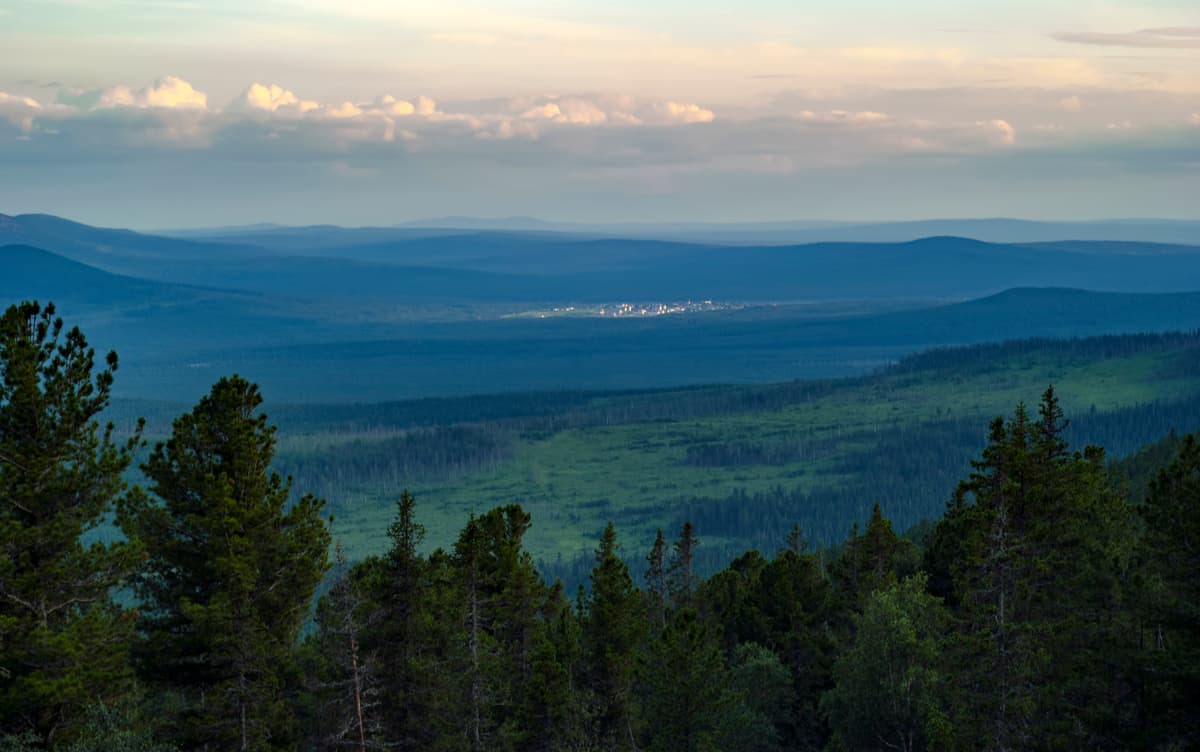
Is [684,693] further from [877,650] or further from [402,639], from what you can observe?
[402,639]

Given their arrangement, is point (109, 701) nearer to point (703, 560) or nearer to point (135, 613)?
point (135, 613)

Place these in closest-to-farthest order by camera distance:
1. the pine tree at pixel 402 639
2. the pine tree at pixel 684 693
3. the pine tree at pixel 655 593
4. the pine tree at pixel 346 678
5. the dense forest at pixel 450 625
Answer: the dense forest at pixel 450 625
the pine tree at pixel 346 678
the pine tree at pixel 402 639
the pine tree at pixel 684 693
the pine tree at pixel 655 593

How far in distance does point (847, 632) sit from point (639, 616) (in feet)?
50.2

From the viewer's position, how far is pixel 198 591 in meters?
35.8

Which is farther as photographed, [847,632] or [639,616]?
[847,632]

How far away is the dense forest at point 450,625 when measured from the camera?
32.9m

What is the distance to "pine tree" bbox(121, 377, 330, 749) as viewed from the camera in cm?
3444

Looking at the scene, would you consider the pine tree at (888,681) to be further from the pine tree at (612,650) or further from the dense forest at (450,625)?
the pine tree at (612,650)

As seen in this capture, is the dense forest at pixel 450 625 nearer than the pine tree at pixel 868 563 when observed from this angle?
Yes

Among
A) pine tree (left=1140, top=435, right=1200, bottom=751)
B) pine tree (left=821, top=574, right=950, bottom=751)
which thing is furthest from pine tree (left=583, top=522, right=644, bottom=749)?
pine tree (left=1140, top=435, right=1200, bottom=751)

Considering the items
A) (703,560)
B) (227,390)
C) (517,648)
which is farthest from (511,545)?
(703,560)

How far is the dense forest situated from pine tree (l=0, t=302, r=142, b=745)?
0.08 m

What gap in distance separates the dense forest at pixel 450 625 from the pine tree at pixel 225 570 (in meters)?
0.08

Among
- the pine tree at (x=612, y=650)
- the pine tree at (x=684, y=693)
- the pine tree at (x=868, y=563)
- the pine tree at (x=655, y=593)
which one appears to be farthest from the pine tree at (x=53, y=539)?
the pine tree at (x=868, y=563)
